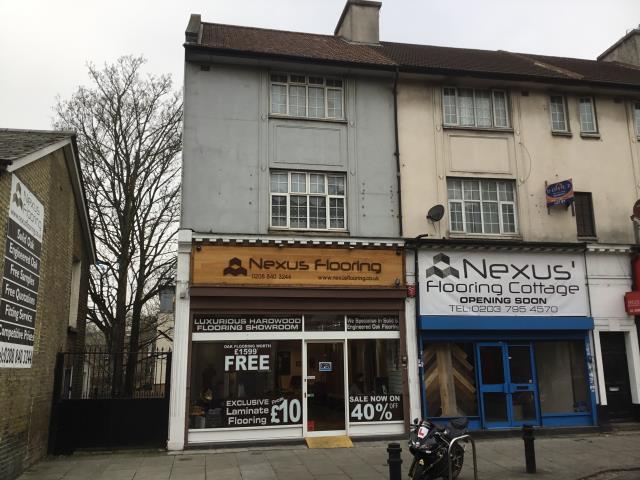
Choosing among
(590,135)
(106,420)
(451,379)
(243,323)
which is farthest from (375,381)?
(590,135)

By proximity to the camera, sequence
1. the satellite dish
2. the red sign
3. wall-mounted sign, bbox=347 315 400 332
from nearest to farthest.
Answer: wall-mounted sign, bbox=347 315 400 332, the satellite dish, the red sign

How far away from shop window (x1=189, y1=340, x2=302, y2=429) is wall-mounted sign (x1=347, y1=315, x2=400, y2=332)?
151 centimetres

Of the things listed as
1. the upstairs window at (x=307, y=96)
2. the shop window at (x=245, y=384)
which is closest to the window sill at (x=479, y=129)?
the upstairs window at (x=307, y=96)

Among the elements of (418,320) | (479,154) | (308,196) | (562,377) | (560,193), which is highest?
(479,154)

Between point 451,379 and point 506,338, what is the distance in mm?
1857

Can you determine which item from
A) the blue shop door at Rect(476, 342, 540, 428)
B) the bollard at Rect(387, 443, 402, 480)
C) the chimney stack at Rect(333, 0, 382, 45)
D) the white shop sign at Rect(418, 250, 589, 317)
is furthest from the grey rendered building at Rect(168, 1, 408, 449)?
the bollard at Rect(387, 443, 402, 480)

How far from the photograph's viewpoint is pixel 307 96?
1526 centimetres

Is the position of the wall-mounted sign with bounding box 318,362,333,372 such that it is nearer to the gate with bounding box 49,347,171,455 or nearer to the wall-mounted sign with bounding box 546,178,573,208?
the gate with bounding box 49,347,171,455

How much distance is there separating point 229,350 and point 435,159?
7.51m

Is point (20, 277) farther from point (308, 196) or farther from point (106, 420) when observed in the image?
point (308, 196)

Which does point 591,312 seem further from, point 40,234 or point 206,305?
point 40,234

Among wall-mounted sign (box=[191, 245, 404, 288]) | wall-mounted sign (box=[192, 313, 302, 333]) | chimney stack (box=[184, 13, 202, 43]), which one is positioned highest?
chimney stack (box=[184, 13, 202, 43])

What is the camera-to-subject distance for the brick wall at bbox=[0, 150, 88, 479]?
9164mm

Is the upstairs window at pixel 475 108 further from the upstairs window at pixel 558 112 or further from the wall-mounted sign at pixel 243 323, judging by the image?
the wall-mounted sign at pixel 243 323
